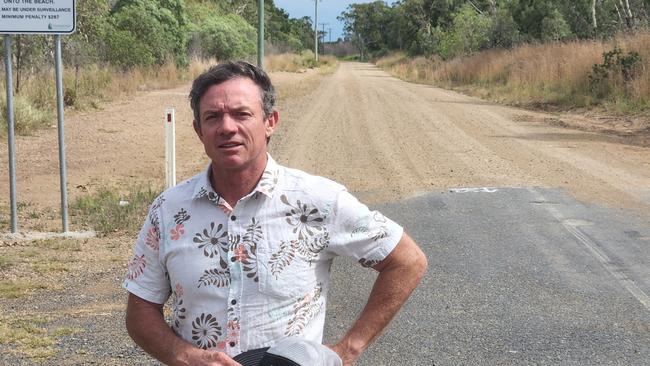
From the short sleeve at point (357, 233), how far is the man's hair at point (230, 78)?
0.40 m

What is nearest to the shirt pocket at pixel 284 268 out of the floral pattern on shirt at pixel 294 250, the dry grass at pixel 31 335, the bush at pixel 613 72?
the floral pattern on shirt at pixel 294 250

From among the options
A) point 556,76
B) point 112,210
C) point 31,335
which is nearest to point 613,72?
point 556,76

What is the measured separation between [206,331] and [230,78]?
0.78m

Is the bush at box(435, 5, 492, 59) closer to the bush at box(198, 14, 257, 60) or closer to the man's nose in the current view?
the bush at box(198, 14, 257, 60)

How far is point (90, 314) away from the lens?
5.69 meters

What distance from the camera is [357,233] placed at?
2689mm

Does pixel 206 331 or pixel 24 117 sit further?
pixel 24 117

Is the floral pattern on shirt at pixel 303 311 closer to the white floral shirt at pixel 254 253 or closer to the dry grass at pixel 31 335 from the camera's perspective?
the white floral shirt at pixel 254 253

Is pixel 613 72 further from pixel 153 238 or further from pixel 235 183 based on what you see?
pixel 153 238

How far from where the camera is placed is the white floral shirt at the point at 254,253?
2.62 metres

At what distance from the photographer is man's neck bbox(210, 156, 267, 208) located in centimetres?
272

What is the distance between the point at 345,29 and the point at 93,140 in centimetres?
14450

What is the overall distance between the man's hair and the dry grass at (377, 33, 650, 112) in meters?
18.2

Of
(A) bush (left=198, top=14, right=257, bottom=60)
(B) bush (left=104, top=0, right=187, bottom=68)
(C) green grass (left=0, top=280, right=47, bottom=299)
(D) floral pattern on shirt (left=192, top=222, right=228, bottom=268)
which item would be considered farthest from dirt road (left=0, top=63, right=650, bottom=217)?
(A) bush (left=198, top=14, right=257, bottom=60)
